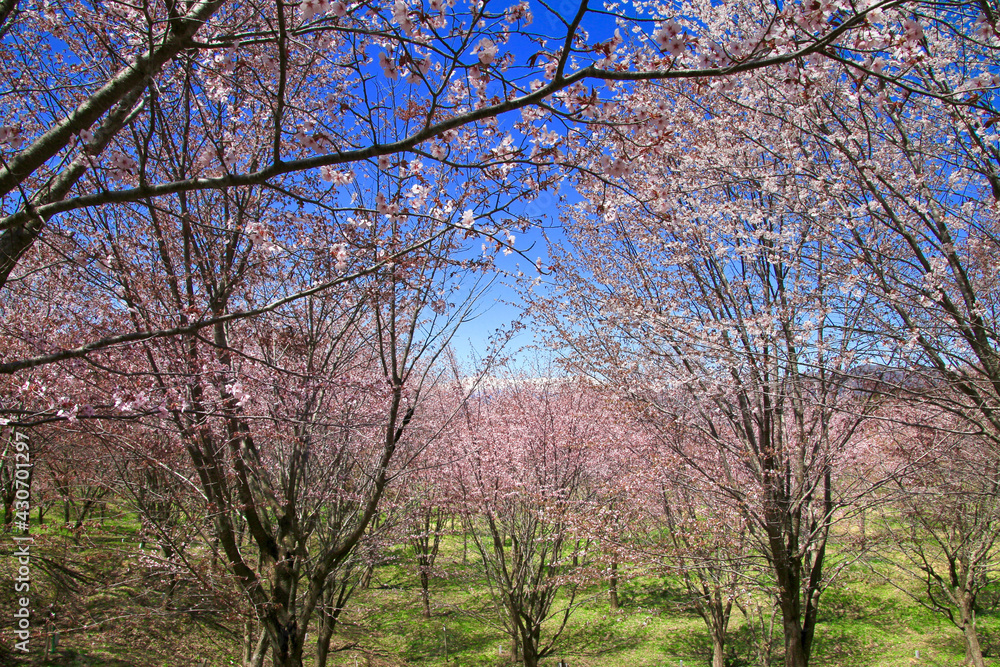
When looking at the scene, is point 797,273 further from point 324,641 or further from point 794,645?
point 324,641

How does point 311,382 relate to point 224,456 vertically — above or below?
above

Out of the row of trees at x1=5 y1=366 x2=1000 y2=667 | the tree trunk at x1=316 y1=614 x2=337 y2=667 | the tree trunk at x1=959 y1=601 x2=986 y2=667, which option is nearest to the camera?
the row of trees at x1=5 y1=366 x2=1000 y2=667

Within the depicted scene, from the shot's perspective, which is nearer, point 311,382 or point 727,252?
point 311,382

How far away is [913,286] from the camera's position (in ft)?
12.9

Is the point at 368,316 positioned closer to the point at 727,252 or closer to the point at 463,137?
the point at 463,137

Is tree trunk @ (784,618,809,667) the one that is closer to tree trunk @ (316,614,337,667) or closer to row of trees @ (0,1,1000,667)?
row of trees @ (0,1,1000,667)

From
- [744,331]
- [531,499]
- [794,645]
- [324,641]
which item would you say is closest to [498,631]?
[324,641]

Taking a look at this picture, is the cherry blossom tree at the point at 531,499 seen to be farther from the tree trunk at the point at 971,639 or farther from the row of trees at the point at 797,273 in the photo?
the tree trunk at the point at 971,639

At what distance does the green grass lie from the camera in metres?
9.50

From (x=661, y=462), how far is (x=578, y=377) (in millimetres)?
1854

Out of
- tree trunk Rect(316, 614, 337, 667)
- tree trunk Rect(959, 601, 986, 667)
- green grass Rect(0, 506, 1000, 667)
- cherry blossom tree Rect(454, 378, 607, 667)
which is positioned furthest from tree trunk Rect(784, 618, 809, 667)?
tree trunk Rect(959, 601, 986, 667)

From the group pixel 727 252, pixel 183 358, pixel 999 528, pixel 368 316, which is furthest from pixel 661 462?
pixel 999 528

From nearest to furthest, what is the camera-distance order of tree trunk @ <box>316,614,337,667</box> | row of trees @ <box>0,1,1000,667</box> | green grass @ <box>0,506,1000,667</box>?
row of trees @ <box>0,1,1000,667</box> < tree trunk @ <box>316,614,337,667</box> < green grass @ <box>0,506,1000,667</box>

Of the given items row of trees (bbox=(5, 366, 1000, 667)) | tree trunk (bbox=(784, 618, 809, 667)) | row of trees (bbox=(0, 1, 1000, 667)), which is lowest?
tree trunk (bbox=(784, 618, 809, 667))
